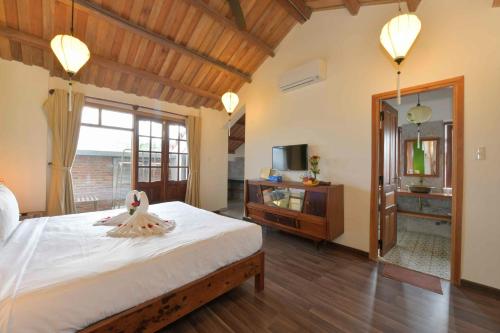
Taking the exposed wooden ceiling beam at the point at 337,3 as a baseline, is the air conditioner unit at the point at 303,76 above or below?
below

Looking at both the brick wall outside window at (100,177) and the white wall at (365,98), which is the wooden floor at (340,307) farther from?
the brick wall outside window at (100,177)

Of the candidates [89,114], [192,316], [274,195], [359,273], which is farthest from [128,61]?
[359,273]

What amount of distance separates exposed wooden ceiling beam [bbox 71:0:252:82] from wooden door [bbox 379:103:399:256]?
9.13 ft

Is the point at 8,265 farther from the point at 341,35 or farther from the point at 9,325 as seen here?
the point at 341,35

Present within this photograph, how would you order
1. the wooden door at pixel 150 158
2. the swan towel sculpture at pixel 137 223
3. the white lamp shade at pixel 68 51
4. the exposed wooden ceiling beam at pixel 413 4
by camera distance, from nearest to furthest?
the swan towel sculpture at pixel 137 223 → the white lamp shade at pixel 68 51 → the exposed wooden ceiling beam at pixel 413 4 → the wooden door at pixel 150 158

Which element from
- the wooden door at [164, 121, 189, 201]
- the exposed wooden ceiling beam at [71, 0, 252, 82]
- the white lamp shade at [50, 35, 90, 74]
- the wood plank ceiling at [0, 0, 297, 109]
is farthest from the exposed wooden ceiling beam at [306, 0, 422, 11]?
the wooden door at [164, 121, 189, 201]

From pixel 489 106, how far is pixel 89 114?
534cm

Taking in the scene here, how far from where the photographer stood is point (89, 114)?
12.0 feet

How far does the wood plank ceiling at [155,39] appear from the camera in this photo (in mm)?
2646

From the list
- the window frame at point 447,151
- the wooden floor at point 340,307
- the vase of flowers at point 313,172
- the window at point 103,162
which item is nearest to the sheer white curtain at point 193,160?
the window at point 103,162

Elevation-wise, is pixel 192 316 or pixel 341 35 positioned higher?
A: pixel 341 35

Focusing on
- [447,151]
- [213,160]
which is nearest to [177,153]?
[213,160]

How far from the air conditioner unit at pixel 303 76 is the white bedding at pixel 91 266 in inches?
98.6

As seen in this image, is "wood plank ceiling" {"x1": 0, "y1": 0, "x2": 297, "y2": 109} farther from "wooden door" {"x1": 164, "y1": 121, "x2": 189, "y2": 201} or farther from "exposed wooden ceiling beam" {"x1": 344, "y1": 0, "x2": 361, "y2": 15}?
"exposed wooden ceiling beam" {"x1": 344, "y1": 0, "x2": 361, "y2": 15}
